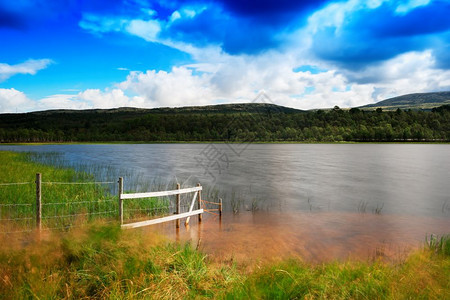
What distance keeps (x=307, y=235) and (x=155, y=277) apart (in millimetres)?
8682

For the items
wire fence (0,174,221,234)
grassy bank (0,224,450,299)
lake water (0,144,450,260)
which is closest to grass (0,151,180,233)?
wire fence (0,174,221,234)

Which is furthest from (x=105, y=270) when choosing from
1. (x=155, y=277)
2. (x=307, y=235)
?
(x=307, y=235)

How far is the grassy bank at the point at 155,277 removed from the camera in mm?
5422

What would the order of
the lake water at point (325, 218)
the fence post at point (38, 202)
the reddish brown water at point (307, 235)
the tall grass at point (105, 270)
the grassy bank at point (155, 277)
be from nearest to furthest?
1. the grassy bank at point (155, 277)
2. the tall grass at point (105, 270)
3. the fence post at point (38, 202)
4. the reddish brown water at point (307, 235)
5. the lake water at point (325, 218)

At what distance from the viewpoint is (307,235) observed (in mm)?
13312

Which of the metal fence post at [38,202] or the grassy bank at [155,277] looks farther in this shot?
the metal fence post at [38,202]

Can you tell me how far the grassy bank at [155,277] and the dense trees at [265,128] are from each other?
12748 centimetres

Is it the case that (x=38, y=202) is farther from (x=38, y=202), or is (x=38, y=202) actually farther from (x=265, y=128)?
(x=265, y=128)

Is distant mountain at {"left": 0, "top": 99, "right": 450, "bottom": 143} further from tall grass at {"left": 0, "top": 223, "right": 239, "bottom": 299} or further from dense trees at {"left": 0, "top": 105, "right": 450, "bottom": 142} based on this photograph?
tall grass at {"left": 0, "top": 223, "right": 239, "bottom": 299}

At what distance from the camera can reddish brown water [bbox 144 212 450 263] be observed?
10.8m

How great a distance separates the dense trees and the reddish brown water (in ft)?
386

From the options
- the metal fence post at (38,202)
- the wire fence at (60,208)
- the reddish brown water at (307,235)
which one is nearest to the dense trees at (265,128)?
the reddish brown water at (307,235)

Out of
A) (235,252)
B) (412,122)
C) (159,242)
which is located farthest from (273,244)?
(412,122)

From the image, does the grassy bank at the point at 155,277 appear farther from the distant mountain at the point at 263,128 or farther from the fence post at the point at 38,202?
the distant mountain at the point at 263,128
